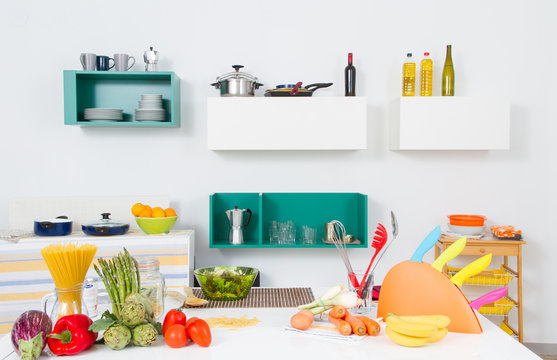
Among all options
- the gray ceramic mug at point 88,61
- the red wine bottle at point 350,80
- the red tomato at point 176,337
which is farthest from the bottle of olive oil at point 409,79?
the red tomato at point 176,337

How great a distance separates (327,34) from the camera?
12.3 feet

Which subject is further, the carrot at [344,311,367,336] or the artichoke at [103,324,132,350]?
the carrot at [344,311,367,336]

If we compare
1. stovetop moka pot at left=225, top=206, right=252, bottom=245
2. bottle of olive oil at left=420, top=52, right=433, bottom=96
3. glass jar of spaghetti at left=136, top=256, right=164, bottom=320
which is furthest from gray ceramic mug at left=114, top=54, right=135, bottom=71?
glass jar of spaghetti at left=136, top=256, right=164, bottom=320

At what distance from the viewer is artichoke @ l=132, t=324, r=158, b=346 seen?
1.61 metres

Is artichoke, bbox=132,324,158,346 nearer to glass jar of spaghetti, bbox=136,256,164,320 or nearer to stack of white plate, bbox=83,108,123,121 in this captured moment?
glass jar of spaghetti, bbox=136,256,164,320

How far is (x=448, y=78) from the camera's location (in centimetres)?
361

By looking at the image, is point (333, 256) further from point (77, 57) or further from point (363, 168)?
point (77, 57)

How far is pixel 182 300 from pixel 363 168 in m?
2.00

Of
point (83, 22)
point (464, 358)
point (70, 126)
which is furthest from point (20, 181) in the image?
point (464, 358)

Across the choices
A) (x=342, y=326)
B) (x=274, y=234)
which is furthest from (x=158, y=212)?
(x=342, y=326)

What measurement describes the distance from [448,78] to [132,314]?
281 centimetres

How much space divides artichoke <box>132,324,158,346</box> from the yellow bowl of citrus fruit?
1.77 m

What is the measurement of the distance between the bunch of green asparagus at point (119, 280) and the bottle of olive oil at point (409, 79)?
8.12 feet

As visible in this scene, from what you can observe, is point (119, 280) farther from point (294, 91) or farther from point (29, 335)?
point (294, 91)
